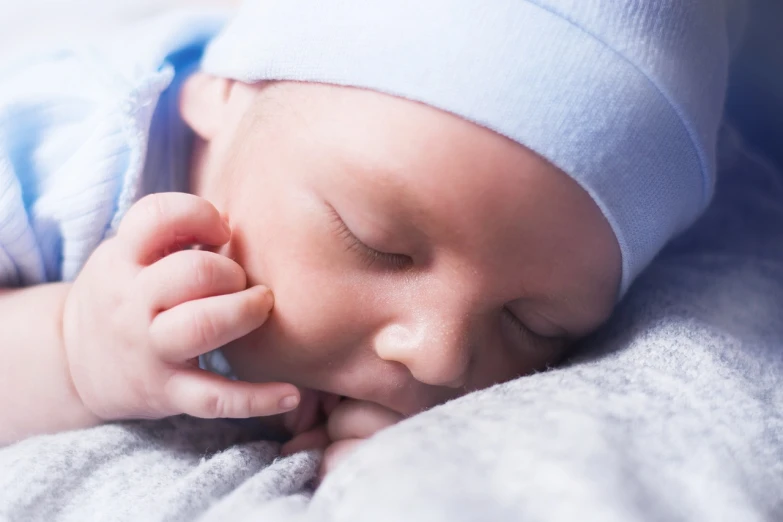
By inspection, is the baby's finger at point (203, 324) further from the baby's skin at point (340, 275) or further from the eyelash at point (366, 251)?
the eyelash at point (366, 251)

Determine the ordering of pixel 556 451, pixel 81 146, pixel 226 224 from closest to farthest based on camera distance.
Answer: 1. pixel 556 451
2. pixel 226 224
3. pixel 81 146

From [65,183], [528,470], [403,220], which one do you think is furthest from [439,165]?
[65,183]

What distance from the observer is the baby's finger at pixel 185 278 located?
788 millimetres

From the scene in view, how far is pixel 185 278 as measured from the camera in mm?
787

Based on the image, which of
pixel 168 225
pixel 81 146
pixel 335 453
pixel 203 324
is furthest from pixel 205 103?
pixel 335 453

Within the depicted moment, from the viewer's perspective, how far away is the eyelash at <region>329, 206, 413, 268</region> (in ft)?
2.65

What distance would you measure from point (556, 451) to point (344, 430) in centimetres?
38

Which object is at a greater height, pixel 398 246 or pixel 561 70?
pixel 561 70

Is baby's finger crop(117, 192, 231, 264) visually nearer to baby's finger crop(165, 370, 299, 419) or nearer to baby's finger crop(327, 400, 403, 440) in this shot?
baby's finger crop(165, 370, 299, 419)

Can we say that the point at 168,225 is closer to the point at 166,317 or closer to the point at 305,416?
the point at 166,317

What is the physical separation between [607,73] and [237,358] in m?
0.51

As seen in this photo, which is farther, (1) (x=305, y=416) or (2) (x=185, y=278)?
(1) (x=305, y=416)

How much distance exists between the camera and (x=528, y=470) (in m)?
0.56

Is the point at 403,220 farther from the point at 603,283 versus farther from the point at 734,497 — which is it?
the point at 734,497
